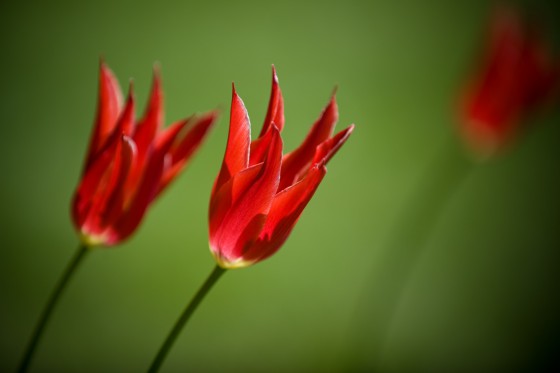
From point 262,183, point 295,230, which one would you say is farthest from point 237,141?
point 295,230

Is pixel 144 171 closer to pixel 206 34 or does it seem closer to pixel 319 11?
pixel 206 34

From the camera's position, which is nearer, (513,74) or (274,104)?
(274,104)

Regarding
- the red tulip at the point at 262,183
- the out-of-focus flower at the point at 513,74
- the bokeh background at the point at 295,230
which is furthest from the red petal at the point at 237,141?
the bokeh background at the point at 295,230

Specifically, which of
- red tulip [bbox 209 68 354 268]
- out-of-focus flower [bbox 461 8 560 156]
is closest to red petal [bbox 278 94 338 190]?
red tulip [bbox 209 68 354 268]

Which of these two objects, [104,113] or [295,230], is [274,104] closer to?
[104,113]

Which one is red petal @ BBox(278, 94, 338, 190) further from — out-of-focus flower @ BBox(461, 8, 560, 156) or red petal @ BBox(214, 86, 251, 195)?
out-of-focus flower @ BBox(461, 8, 560, 156)

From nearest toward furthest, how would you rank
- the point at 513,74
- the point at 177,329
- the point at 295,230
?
the point at 177,329 < the point at 513,74 < the point at 295,230

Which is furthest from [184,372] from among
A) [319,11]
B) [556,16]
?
[556,16]

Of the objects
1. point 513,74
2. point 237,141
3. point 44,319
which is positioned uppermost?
point 513,74
